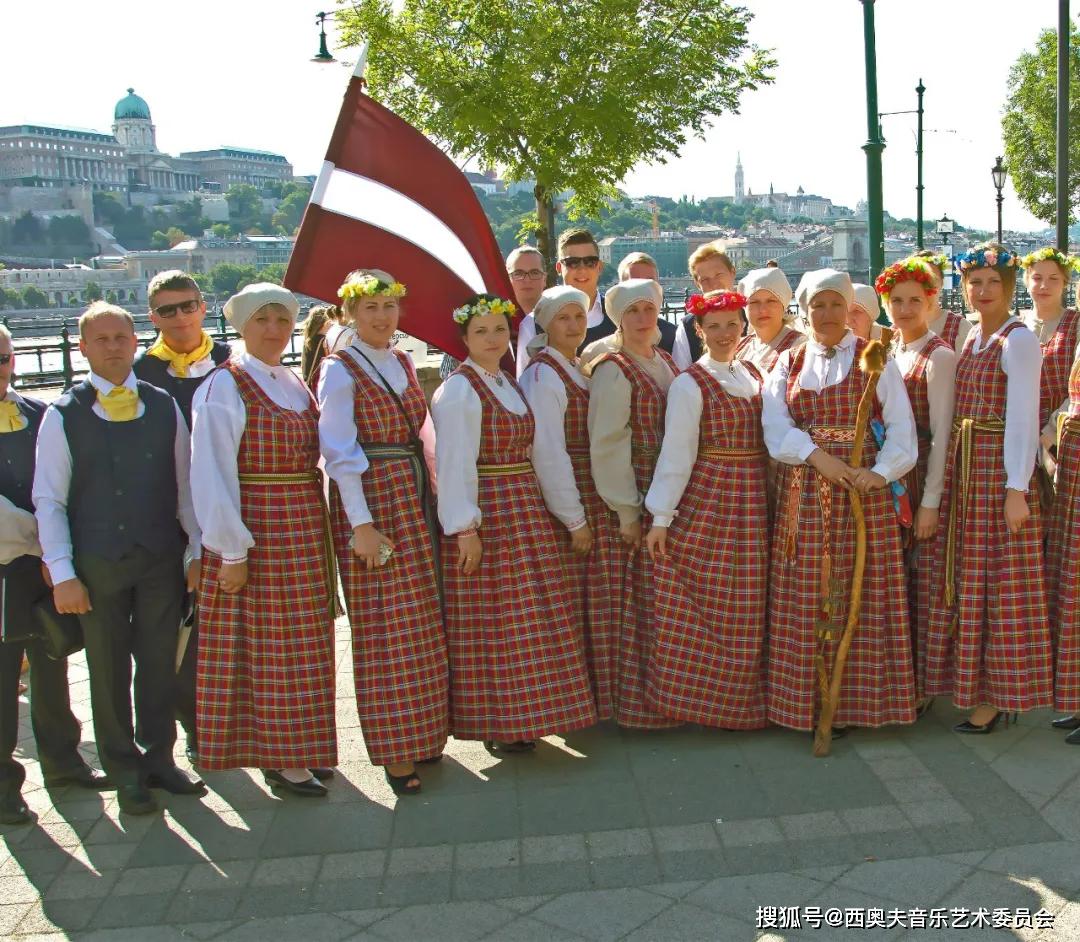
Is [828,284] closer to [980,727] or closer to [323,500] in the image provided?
[980,727]

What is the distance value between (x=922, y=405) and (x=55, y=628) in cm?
339

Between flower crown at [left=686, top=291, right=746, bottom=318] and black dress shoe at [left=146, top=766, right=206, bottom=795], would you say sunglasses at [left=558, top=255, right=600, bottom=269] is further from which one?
black dress shoe at [left=146, top=766, right=206, bottom=795]

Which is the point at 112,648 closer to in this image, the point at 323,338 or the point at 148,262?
the point at 323,338

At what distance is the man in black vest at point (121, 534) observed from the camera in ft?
12.7

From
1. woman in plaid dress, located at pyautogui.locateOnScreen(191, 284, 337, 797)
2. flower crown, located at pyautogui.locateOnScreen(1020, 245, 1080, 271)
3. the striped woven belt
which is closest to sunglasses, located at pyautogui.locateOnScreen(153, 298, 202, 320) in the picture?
woman in plaid dress, located at pyautogui.locateOnScreen(191, 284, 337, 797)

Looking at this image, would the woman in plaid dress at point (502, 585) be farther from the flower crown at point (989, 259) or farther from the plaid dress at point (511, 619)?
the flower crown at point (989, 259)

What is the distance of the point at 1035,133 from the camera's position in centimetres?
2873

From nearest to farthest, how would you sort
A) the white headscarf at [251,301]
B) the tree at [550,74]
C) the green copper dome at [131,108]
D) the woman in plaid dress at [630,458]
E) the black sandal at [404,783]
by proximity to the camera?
the white headscarf at [251,301], the black sandal at [404,783], the woman in plaid dress at [630,458], the tree at [550,74], the green copper dome at [131,108]

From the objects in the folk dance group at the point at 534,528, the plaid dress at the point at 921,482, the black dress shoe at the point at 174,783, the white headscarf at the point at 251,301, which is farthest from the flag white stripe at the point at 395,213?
the black dress shoe at the point at 174,783

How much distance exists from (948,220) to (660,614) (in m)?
24.5

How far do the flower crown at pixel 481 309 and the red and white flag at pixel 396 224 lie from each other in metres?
0.20

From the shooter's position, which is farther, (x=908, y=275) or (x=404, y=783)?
(x=908, y=275)

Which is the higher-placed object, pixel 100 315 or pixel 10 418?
pixel 100 315

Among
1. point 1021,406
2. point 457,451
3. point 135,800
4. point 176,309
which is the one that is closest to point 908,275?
point 1021,406
